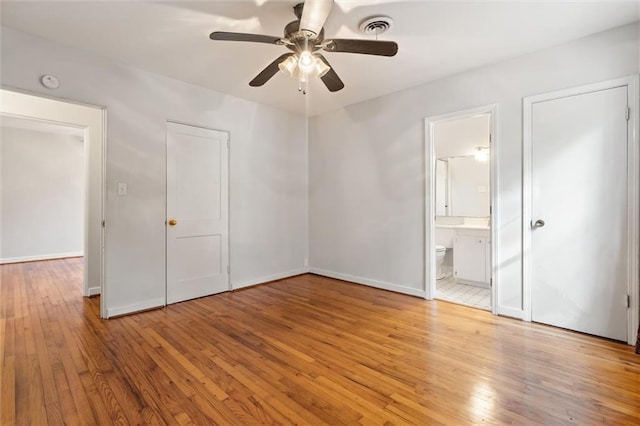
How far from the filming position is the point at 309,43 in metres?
2.03

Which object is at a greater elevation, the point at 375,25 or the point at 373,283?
the point at 375,25

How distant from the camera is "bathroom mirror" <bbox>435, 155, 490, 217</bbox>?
15.1ft

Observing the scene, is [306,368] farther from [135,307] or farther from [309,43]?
[309,43]

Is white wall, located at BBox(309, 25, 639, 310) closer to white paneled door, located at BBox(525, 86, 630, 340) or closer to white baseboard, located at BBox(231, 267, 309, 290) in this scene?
white paneled door, located at BBox(525, 86, 630, 340)

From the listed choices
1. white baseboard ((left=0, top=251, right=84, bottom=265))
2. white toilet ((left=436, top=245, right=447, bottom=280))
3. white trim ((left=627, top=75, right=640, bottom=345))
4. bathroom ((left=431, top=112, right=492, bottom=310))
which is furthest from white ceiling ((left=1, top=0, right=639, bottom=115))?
white baseboard ((left=0, top=251, right=84, bottom=265))

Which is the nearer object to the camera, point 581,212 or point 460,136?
point 581,212

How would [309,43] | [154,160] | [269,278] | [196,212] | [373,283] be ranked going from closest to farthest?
[309,43] < [154,160] < [196,212] < [373,283] < [269,278]

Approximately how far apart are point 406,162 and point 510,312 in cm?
202

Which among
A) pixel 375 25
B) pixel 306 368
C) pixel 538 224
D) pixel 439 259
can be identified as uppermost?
pixel 375 25

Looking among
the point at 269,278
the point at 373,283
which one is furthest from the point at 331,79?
the point at 269,278

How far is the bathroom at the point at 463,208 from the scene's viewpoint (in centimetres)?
406

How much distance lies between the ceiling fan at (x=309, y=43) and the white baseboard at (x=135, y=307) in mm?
2765

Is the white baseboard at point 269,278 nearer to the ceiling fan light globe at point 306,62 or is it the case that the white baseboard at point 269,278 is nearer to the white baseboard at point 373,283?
the white baseboard at point 373,283

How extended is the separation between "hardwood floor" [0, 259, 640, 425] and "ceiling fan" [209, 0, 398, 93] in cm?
221
